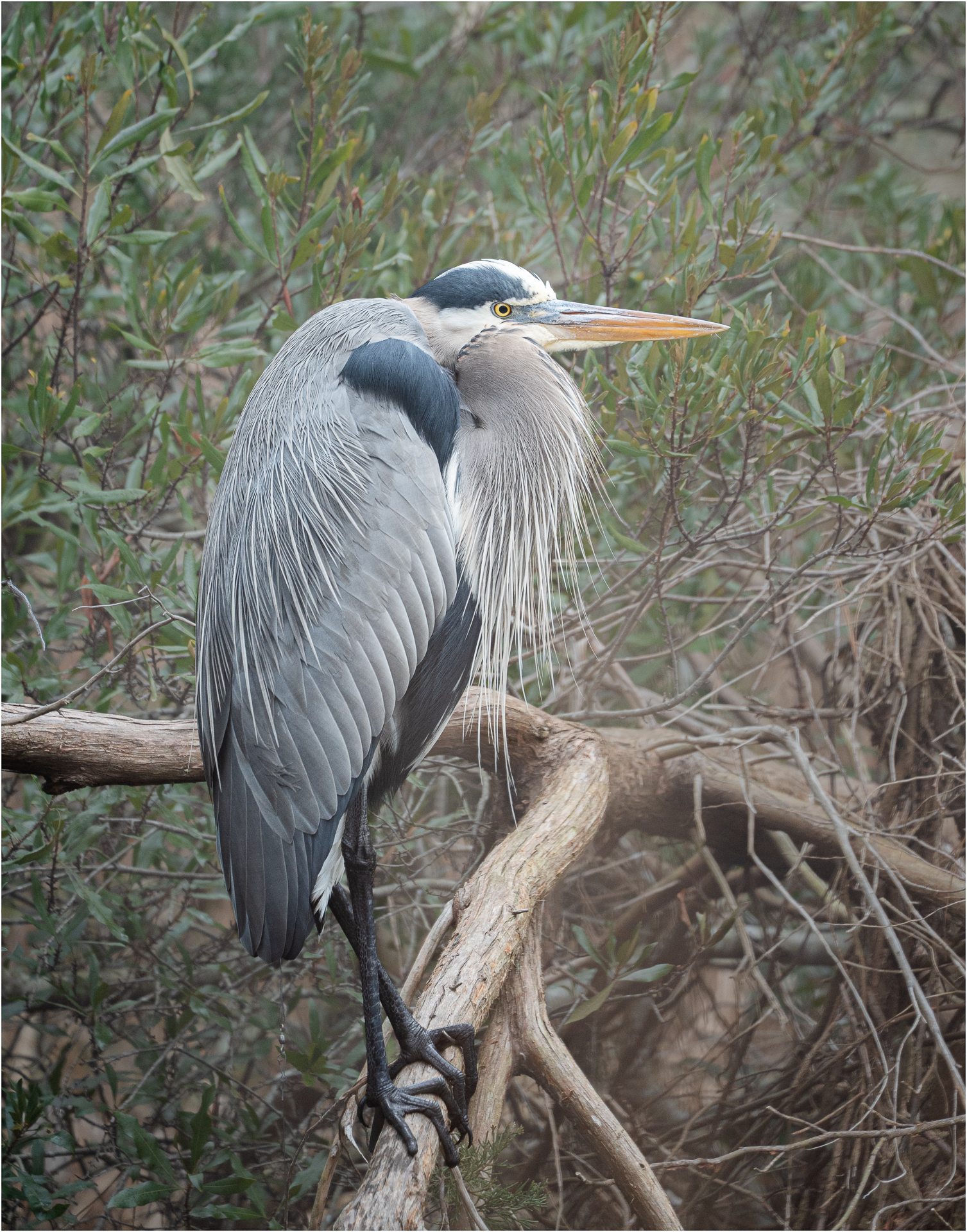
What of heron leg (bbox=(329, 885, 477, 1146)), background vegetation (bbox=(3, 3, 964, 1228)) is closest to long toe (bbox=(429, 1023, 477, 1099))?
heron leg (bbox=(329, 885, 477, 1146))

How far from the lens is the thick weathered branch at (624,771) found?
1645mm

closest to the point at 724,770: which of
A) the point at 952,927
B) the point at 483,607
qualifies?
the point at 952,927

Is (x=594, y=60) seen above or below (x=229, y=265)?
above

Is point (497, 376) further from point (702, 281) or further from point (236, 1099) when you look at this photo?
point (236, 1099)

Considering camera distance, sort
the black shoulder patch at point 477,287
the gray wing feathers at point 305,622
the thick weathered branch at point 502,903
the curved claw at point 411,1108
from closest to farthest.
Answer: the thick weathered branch at point 502,903 → the curved claw at point 411,1108 → the gray wing feathers at point 305,622 → the black shoulder patch at point 477,287

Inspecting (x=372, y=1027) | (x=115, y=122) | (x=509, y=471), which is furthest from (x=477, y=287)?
(x=372, y=1027)

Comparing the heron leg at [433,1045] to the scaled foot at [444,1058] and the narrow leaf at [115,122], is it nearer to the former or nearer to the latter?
the scaled foot at [444,1058]

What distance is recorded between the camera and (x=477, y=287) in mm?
1815

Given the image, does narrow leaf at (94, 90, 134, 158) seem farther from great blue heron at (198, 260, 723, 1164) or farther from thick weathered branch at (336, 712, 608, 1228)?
thick weathered branch at (336, 712, 608, 1228)

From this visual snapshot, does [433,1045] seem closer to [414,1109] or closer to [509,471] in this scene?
[414,1109]

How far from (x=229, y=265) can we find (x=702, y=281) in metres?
1.76

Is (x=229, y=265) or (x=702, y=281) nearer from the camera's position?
(x=702, y=281)

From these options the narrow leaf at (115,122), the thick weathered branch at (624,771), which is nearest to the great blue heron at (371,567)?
the thick weathered branch at (624,771)

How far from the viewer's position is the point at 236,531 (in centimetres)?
168
